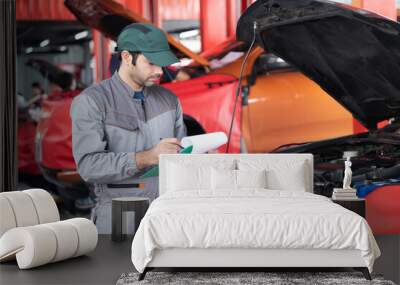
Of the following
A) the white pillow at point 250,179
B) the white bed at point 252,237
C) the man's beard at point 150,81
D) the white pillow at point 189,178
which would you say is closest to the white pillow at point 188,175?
the white pillow at point 189,178

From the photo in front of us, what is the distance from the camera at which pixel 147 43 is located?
617 centimetres

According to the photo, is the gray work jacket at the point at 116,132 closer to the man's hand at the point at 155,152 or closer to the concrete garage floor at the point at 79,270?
the man's hand at the point at 155,152

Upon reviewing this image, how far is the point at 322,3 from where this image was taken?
577 centimetres

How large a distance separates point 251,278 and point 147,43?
106 inches

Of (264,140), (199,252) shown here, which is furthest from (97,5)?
(199,252)

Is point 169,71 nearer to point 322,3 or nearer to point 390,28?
point 322,3

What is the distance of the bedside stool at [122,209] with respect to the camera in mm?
5641

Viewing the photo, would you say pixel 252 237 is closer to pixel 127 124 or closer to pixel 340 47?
pixel 127 124

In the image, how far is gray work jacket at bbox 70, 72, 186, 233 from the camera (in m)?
6.04

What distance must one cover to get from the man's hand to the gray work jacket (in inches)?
1.8

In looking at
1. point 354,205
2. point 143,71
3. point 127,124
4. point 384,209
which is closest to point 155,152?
point 127,124

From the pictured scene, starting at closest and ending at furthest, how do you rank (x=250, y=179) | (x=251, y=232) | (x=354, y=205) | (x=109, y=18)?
(x=251, y=232) → (x=250, y=179) → (x=354, y=205) → (x=109, y=18)

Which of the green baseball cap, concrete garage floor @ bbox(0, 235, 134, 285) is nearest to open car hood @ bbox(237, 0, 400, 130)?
the green baseball cap

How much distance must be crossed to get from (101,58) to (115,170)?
3.57 ft
